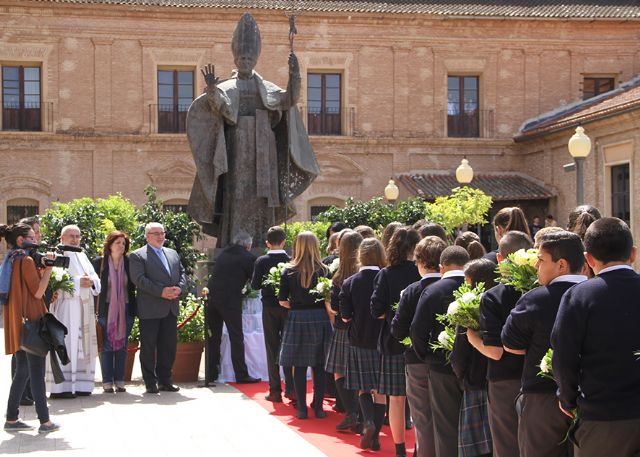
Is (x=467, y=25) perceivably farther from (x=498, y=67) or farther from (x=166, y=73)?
(x=166, y=73)

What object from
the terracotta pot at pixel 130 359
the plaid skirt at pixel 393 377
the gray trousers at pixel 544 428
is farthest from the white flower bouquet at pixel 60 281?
the gray trousers at pixel 544 428

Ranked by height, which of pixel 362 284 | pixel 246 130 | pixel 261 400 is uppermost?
pixel 246 130

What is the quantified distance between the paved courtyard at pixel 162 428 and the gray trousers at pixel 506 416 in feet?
7.98

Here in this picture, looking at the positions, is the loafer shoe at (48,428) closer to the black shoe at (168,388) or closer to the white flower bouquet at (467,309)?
the black shoe at (168,388)

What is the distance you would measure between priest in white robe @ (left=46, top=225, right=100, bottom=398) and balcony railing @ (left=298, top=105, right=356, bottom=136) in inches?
883

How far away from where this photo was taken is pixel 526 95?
33.1 m

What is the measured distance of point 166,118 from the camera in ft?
105

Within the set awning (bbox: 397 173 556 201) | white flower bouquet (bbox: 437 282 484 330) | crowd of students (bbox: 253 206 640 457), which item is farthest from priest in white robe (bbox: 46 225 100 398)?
awning (bbox: 397 173 556 201)

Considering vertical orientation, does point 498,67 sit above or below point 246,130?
above

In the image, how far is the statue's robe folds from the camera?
36.2 ft

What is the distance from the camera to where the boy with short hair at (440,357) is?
605 cm

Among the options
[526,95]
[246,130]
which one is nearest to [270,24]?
[526,95]

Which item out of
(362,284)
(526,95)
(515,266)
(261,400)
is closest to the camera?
(515,266)

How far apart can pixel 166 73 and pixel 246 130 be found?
71.1 ft
